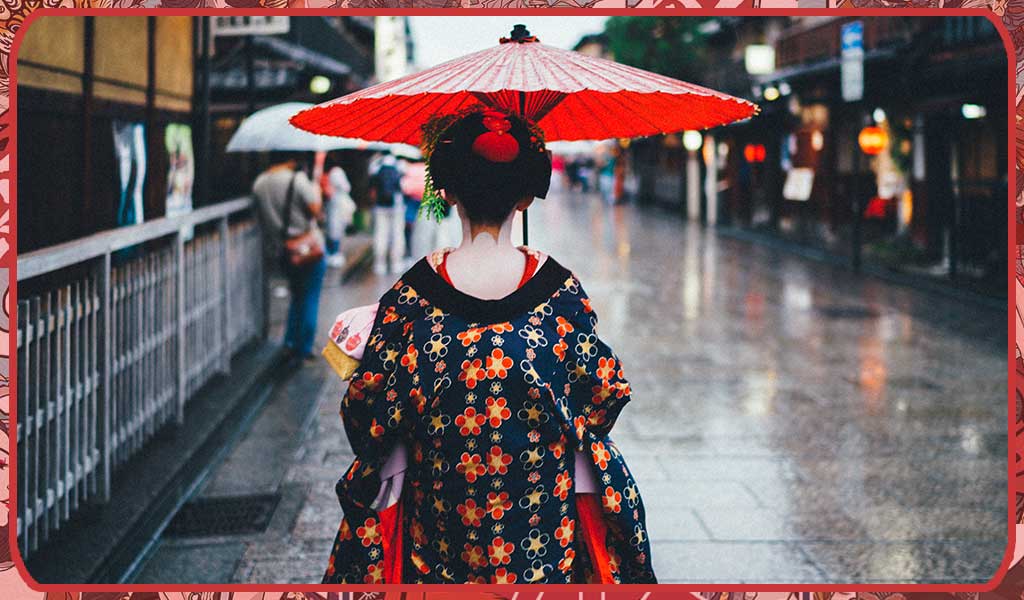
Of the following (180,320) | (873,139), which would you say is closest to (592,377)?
(180,320)

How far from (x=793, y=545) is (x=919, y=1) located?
118 inches

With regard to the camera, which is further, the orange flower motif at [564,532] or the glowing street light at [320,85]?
the glowing street light at [320,85]

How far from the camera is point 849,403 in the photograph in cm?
826

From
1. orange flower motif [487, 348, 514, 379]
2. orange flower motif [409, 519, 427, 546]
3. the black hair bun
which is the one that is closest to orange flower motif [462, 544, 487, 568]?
orange flower motif [409, 519, 427, 546]

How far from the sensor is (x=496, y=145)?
8.77ft

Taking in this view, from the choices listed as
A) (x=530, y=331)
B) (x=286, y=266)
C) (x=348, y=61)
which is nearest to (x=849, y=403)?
(x=286, y=266)

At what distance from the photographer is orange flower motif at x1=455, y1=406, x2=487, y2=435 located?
266 cm

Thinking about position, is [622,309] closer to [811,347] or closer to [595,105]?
[811,347]

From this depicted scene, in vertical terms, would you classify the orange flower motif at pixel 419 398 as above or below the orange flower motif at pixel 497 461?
above

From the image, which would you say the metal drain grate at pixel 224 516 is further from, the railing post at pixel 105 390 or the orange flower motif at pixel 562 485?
the orange flower motif at pixel 562 485

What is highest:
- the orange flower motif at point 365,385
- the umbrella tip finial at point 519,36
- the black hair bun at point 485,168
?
the umbrella tip finial at point 519,36

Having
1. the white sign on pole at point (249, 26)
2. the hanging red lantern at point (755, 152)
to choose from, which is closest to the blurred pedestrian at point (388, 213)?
the white sign on pole at point (249, 26)

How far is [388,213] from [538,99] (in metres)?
12.9

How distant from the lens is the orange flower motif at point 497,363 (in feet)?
8.64
